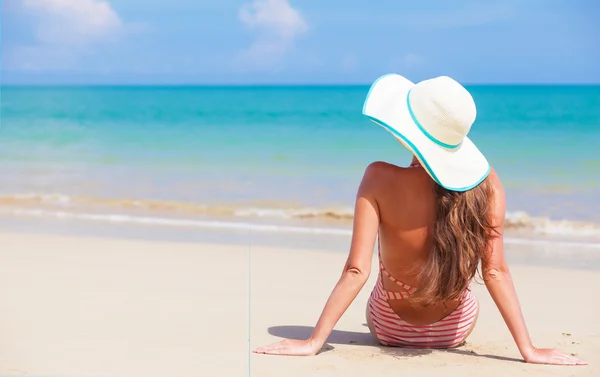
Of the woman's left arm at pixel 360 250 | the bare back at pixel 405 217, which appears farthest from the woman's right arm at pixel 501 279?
the woman's left arm at pixel 360 250

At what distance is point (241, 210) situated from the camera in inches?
315

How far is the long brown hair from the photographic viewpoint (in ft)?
8.64

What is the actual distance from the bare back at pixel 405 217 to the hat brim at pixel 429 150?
0.15 metres

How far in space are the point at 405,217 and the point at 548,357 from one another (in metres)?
0.76

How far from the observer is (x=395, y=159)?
1340cm

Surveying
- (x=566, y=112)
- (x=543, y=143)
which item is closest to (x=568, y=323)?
(x=543, y=143)

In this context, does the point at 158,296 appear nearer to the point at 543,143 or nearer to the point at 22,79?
the point at 543,143

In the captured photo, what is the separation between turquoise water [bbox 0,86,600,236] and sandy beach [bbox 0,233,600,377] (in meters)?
2.75

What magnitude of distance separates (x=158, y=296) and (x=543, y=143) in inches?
533

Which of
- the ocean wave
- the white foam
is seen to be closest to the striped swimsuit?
the white foam

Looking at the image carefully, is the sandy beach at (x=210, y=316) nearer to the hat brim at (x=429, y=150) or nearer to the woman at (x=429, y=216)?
the woman at (x=429, y=216)

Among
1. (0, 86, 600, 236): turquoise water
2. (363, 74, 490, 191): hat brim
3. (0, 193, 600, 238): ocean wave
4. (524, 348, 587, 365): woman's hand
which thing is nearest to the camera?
(363, 74, 490, 191): hat brim

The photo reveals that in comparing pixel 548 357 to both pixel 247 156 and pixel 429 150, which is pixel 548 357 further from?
pixel 247 156

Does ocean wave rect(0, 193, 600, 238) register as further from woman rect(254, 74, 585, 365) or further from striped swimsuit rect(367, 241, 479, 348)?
woman rect(254, 74, 585, 365)
